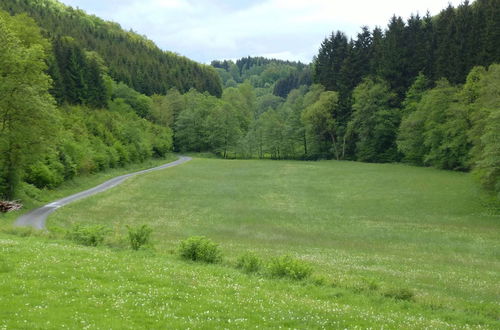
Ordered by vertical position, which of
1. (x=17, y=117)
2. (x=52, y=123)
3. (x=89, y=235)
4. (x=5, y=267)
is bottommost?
(x=89, y=235)

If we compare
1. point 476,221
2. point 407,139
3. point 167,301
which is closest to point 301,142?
point 407,139

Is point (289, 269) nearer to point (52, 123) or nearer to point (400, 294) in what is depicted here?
point (400, 294)

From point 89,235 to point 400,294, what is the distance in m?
16.0

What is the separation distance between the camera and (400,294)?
574 inches

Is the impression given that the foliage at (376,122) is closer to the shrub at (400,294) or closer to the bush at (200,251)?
the bush at (200,251)

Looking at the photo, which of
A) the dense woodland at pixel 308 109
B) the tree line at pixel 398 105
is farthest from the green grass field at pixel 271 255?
the tree line at pixel 398 105

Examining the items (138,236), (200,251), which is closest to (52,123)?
(138,236)

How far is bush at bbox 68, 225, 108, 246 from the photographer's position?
22.2 metres

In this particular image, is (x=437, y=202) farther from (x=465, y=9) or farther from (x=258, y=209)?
(x=465, y=9)

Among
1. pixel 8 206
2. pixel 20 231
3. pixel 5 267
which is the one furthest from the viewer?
pixel 8 206

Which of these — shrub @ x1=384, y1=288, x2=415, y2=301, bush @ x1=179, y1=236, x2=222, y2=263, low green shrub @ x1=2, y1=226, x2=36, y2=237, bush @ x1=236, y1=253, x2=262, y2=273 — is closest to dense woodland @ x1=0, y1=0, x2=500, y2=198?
low green shrub @ x1=2, y1=226, x2=36, y2=237

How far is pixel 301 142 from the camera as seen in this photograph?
126250 mm

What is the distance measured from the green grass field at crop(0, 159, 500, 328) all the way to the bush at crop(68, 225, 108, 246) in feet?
3.26

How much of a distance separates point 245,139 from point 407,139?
60048mm
